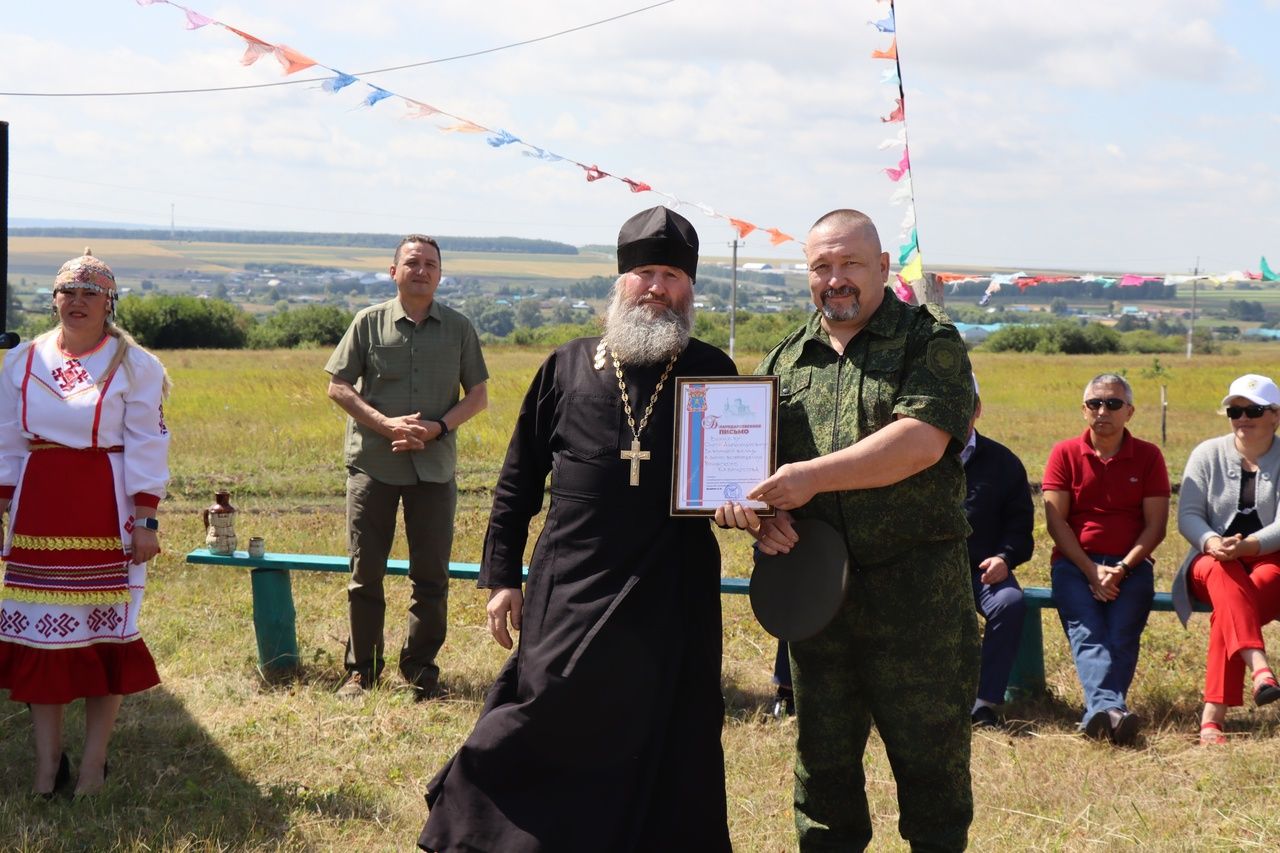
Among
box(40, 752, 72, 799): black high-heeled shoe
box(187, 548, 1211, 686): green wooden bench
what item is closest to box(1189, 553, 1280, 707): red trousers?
box(187, 548, 1211, 686): green wooden bench

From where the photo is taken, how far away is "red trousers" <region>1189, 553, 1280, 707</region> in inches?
222

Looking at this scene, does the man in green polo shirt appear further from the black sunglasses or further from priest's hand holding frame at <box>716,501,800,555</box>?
the black sunglasses

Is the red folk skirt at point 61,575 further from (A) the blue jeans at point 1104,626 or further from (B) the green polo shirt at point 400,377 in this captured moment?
(A) the blue jeans at point 1104,626

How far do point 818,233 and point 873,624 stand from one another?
1050mm

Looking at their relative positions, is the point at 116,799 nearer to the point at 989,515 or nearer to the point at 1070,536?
the point at 989,515

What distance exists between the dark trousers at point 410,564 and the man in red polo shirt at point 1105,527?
2737mm

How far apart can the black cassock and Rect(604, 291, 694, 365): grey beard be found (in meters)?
0.08

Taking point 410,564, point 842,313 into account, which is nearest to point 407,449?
point 410,564

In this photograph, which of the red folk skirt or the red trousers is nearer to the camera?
the red folk skirt

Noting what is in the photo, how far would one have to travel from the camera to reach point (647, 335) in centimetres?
388

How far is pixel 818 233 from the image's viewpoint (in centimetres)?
362

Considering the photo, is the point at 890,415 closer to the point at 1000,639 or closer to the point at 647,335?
the point at 647,335

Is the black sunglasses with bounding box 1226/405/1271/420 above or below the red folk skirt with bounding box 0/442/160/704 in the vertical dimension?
above

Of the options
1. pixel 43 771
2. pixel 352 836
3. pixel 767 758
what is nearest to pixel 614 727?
pixel 352 836
